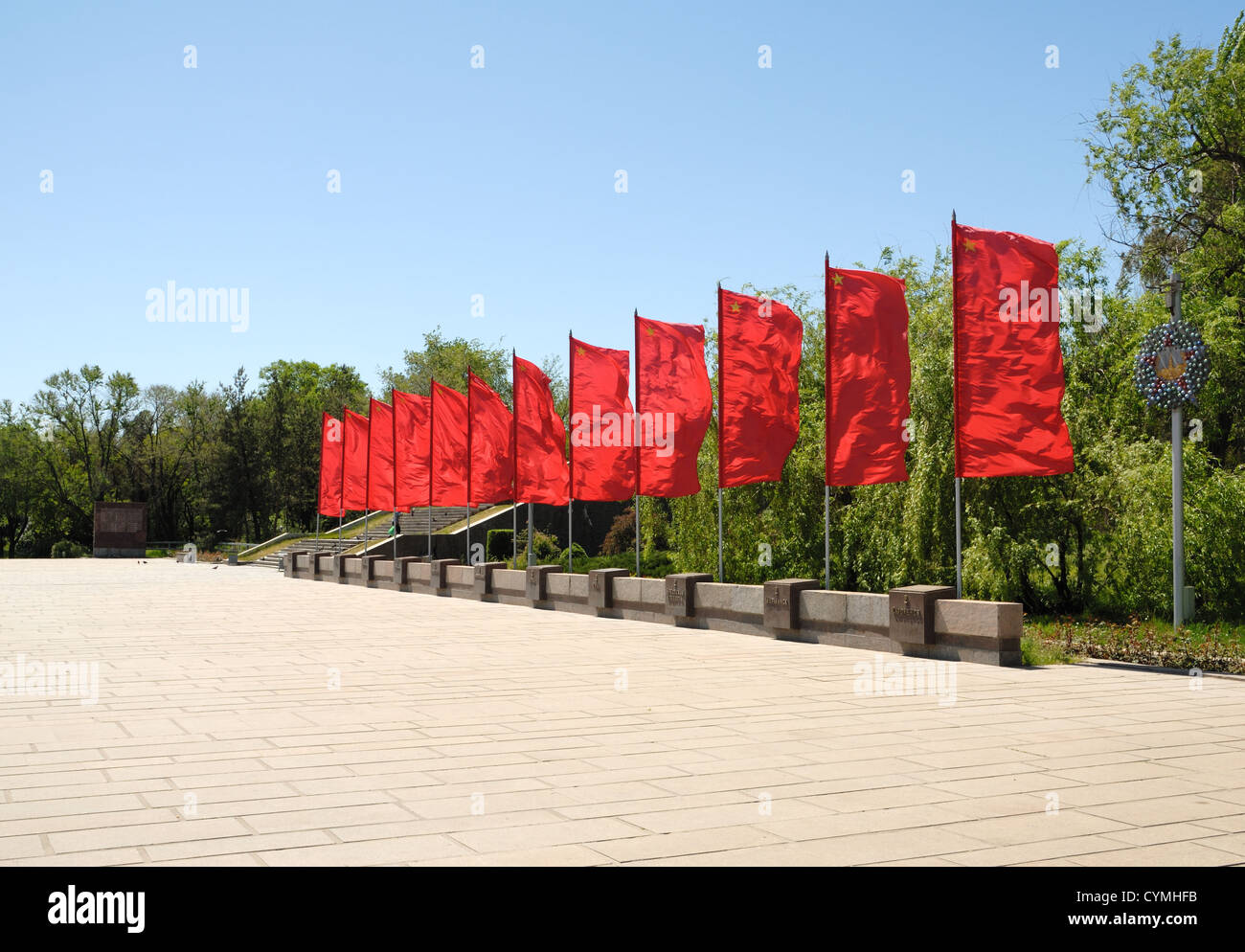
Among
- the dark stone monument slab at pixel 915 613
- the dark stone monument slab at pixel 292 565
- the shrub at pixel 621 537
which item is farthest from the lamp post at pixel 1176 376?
the dark stone monument slab at pixel 292 565

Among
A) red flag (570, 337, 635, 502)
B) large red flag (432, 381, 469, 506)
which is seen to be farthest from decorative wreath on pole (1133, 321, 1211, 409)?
large red flag (432, 381, 469, 506)

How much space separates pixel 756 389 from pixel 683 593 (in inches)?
160

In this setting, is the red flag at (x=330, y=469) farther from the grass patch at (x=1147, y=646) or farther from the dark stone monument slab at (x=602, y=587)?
the grass patch at (x=1147, y=646)

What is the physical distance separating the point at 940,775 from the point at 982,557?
13298 millimetres

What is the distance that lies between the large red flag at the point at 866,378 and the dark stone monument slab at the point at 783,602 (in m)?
1.76

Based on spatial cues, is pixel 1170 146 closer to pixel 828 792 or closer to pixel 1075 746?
pixel 1075 746

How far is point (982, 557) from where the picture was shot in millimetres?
20531

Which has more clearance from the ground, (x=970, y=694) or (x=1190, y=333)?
(x=1190, y=333)

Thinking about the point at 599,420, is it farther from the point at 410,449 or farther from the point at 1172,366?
the point at 1172,366

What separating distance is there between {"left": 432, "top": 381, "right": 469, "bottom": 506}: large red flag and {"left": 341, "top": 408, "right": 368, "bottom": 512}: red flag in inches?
258

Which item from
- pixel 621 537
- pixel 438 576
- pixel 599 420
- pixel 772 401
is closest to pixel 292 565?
pixel 621 537

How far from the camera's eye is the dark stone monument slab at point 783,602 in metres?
A: 18.0
